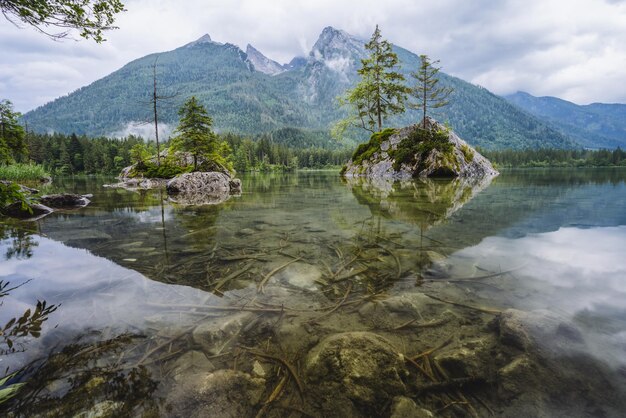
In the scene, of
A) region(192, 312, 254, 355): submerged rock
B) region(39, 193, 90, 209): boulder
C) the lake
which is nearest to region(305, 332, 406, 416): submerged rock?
the lake

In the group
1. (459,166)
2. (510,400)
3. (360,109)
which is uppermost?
(360,109)

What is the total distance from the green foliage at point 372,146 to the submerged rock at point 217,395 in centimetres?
3759

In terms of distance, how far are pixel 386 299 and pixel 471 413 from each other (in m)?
1.76

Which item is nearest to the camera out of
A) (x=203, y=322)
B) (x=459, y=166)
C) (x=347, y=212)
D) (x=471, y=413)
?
(x=471, y=413)

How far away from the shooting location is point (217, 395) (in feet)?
7.33

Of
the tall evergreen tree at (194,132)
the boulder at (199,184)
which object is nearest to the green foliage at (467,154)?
the boulder at (199,184)

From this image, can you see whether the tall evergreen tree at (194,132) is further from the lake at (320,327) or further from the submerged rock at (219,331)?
the submerged rock at (219,331)

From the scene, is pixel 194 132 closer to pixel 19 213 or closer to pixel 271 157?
pixel 19 213

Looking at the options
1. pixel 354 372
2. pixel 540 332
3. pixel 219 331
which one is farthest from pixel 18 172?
pixel 540 332

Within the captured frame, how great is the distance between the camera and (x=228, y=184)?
2670cm

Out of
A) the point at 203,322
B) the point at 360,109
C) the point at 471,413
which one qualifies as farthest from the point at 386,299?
the point at 360,109

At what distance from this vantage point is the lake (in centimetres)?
219

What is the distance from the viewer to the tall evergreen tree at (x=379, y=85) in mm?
35000

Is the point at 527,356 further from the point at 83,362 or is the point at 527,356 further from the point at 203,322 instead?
the point at 83,362
